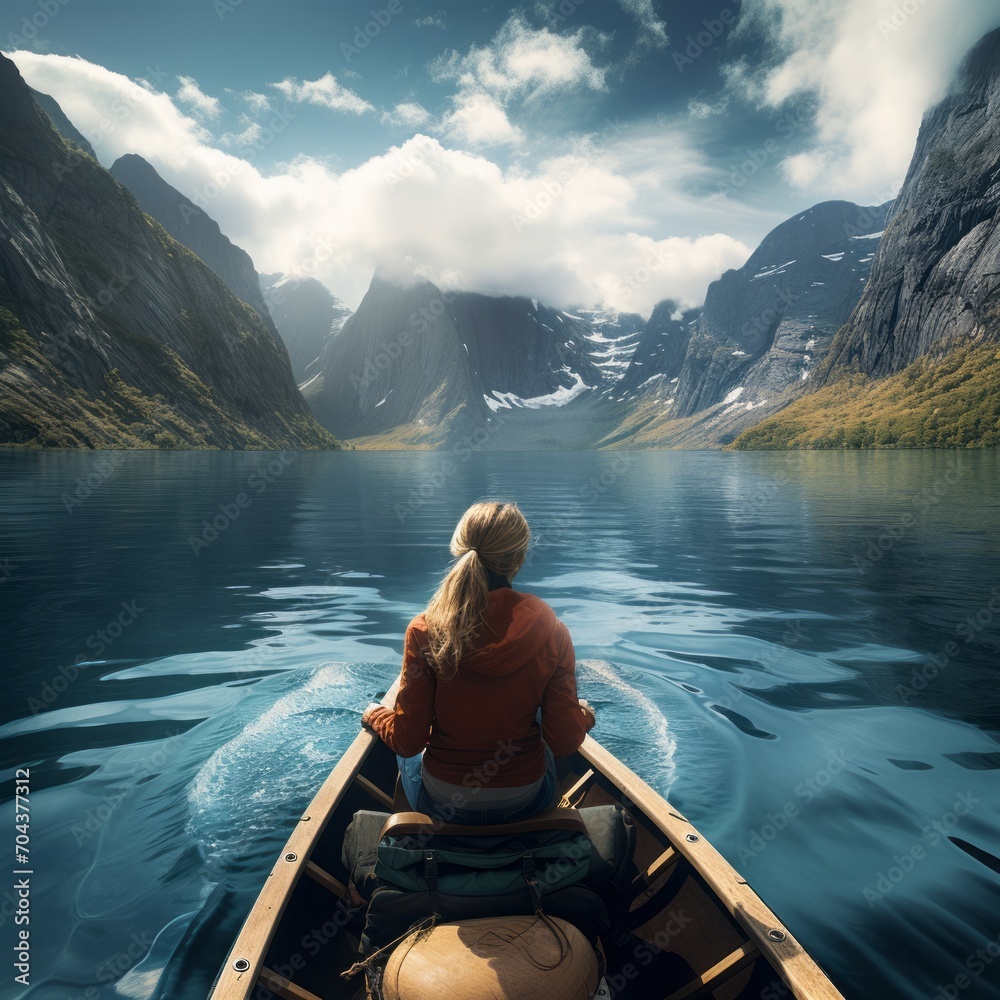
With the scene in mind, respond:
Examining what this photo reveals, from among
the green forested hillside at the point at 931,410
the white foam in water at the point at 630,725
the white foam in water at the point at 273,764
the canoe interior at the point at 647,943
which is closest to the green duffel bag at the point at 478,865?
the canoe interior at the point at 647,943

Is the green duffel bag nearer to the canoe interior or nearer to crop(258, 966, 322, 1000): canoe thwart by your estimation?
crop(258, 966, 322, 1000): canoe thwart

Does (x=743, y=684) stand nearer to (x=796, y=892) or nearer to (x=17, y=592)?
(x=796, y=892)

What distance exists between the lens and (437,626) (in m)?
3.86

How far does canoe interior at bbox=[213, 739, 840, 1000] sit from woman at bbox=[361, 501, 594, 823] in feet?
4.26

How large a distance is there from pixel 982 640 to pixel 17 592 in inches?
902

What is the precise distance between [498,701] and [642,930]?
8.16 ft

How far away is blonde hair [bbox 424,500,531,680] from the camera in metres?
3.81

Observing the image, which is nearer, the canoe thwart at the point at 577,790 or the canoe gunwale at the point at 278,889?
the canoe gunwale at the point at 278,889

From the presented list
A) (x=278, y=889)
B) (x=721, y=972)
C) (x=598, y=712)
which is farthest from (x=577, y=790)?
(x=598, y=712)

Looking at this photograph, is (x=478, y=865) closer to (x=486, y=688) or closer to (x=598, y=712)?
(x=486, y=688)

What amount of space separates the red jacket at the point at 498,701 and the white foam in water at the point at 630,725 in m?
4.64

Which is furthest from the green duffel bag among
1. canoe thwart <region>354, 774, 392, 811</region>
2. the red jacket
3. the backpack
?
canoe thwart <region>354, 774, 392, 811</region>

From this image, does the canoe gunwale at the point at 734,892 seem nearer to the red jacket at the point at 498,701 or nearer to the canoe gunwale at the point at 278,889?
the red jacket at the point at 498,701

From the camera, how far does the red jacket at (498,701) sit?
154 inches
